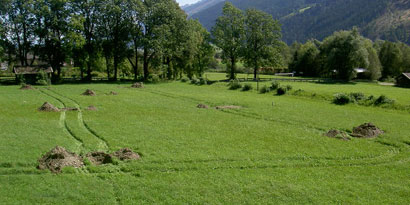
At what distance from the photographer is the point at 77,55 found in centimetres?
7125

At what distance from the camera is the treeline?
219ft

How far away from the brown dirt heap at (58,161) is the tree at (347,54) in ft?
275

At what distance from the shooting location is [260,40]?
84562 mm

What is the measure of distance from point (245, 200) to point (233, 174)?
2.76 m

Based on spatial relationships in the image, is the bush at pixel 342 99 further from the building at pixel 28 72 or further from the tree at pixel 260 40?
the building at pixel 28 72

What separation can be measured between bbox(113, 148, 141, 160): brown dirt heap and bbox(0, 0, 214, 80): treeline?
2145 inches

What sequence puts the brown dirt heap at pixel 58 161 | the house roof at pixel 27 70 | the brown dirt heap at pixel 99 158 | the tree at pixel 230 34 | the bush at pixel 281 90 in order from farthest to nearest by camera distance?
the tree at pixel 230 34, the house roof at pixel 27 70, the bush at pixel 281 90, the brown dirt heap at pixel 99 158, the brown dirt heap at pixel 58 161

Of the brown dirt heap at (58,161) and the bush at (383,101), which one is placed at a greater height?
the bush at (383,101)

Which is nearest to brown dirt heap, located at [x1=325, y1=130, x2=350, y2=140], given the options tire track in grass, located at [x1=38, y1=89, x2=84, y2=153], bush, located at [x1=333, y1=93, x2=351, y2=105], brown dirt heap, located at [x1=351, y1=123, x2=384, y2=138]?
brown dirt heap, located at [x1=351, y1=123, x2=384, y2=138]

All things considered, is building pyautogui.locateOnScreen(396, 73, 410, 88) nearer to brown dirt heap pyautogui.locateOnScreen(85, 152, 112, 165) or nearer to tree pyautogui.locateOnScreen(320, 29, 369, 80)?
tree pyautogui.locateOnScreen(320, 29, 369, 80)

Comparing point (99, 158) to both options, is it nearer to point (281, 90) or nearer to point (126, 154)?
point (126, 154)

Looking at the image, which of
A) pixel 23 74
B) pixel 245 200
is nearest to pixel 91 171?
pixel 245 200

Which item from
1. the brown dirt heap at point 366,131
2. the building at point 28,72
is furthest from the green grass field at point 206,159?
the building at point 28,72

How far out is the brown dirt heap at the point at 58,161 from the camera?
14.6m
